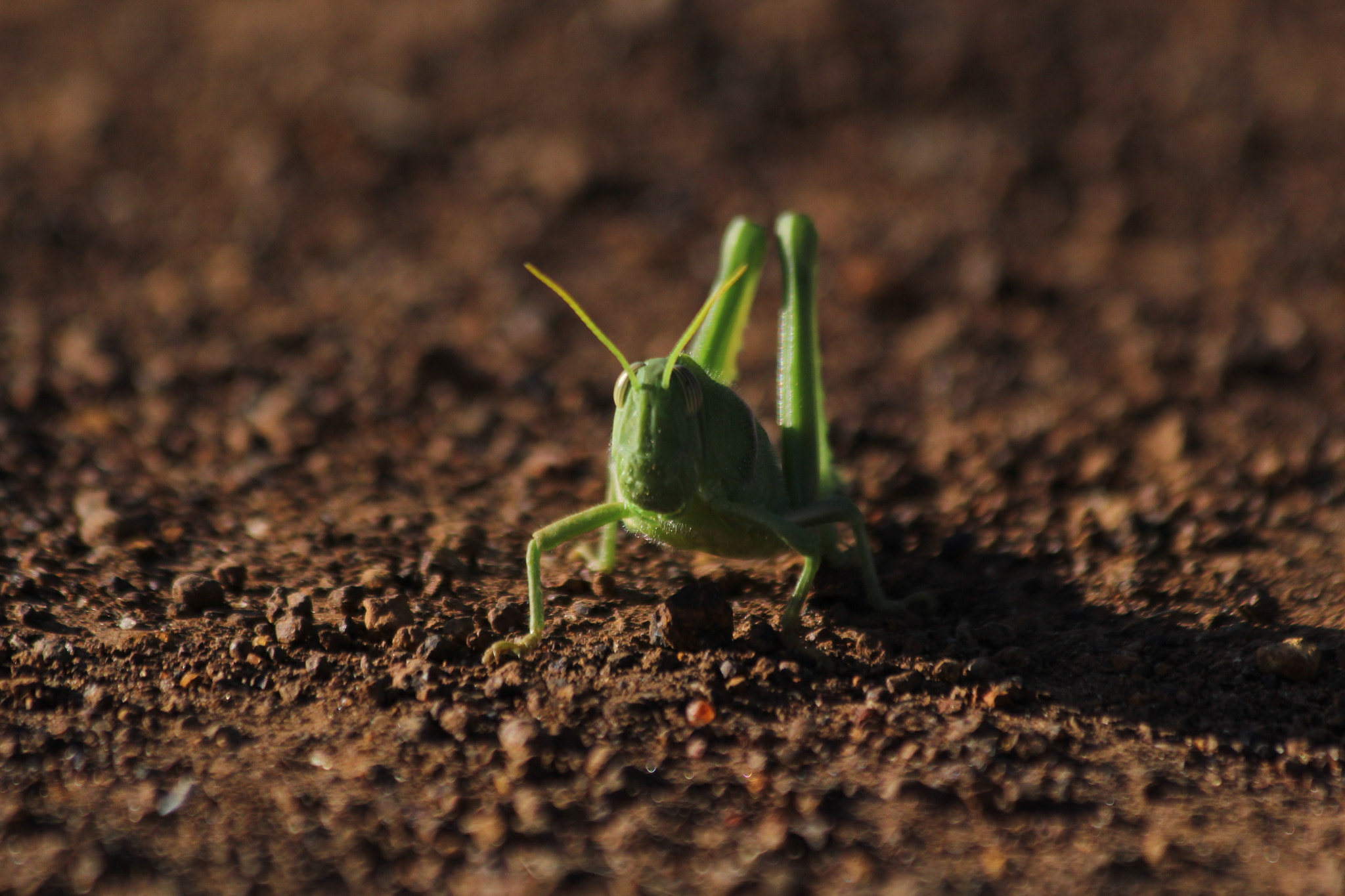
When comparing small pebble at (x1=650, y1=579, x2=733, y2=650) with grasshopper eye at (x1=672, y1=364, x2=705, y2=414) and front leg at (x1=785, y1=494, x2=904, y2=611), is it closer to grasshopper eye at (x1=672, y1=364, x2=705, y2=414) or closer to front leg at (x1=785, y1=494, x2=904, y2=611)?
front leg at (x1=785, y1=494, x2=904, y2=611)

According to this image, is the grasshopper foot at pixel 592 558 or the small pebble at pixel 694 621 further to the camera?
the grasshopper foot at pixel 592 558

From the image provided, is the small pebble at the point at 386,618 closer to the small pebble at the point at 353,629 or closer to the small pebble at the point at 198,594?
the small pebble at the point at 353,629

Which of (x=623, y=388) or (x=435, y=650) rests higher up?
(x=623, y=388)

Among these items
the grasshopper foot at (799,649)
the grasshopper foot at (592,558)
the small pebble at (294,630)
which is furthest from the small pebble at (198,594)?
the grasshopper foot at (799,649)

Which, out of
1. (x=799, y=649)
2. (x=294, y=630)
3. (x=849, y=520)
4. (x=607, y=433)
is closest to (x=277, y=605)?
(x=294, y=630)

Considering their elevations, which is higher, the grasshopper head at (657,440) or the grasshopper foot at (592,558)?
the grasshopper head at (657,440)

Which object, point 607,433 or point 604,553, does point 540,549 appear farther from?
point 607,433

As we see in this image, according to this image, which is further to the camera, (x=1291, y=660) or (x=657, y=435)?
(x=1291, y=660)
